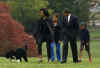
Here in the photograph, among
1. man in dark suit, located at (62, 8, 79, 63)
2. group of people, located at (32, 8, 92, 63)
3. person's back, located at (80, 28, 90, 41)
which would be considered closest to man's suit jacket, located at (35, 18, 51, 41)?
Answer: group of people, located at (32, 8, 92, 63)

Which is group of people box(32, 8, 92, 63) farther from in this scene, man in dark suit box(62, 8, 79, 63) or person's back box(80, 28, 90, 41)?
person's back box(80, 28, 90, 41)

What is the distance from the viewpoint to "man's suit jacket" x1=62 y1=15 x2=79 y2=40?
17.2 meters

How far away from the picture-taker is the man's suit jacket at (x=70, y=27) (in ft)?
56.6

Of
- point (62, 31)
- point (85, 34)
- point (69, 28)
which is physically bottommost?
point (85, 34)

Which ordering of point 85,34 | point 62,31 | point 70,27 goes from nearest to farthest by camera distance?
point 70,27 → point 62,31 → point 85,34

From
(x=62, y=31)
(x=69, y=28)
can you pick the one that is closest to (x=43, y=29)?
(x=62, y=31)

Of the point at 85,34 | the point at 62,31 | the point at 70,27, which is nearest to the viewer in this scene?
the point at 70,27

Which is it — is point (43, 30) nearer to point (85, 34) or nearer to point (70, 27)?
point (70, 27)

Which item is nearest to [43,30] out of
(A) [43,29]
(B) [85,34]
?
(A) [43,29]

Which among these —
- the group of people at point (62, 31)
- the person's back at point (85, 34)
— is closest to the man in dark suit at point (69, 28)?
the group of people at point (62, 31)

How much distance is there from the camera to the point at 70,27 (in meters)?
17.4

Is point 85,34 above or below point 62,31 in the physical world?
below

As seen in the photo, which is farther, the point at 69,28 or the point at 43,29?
the point at 43,29

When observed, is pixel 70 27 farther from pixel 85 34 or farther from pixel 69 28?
pixel 85 34
